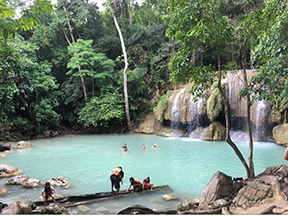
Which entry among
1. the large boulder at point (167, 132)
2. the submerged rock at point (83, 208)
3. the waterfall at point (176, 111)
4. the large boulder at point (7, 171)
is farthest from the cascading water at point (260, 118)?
the large boulder at point (7, 171)

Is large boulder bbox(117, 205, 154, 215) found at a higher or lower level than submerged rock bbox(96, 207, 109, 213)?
higher

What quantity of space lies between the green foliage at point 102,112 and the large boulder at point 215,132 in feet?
23.7

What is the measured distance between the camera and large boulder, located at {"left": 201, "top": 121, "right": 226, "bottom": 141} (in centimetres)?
1323

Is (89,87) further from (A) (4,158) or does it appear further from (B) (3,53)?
(B) (3,53)

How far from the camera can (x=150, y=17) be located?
23.0 m

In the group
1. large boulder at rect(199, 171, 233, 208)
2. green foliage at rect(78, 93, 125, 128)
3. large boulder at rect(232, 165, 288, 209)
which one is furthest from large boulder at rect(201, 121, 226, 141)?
large boulder at rect(232, 165, 288, 209)

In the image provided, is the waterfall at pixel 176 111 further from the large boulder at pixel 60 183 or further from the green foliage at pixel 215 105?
the large boulder at pixel 60 183

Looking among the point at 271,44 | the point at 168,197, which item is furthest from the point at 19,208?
the point at 271,44

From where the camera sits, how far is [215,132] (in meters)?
13.4

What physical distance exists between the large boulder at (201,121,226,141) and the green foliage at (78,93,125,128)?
23.7ft

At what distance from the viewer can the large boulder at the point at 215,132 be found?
521 inches

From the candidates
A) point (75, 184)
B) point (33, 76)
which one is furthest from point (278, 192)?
point (33, 76)

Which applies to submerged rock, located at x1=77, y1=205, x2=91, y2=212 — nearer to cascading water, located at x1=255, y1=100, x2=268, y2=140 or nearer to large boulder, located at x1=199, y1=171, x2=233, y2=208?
large boulder, located at x1=199, y1=171, x2=233, y2=208

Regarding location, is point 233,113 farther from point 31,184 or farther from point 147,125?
point 31,184
